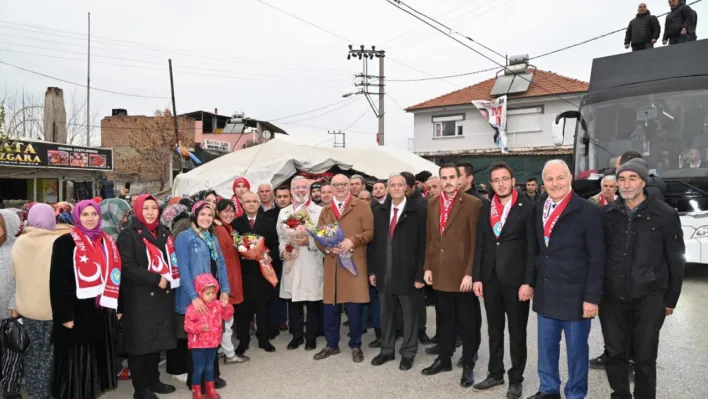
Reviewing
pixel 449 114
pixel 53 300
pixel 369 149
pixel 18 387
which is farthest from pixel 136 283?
pixel 449 114

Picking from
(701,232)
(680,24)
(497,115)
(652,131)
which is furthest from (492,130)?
(701,232)

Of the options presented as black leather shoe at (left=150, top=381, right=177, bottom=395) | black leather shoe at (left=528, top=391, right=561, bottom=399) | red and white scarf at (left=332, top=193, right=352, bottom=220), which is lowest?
black leather shoe at (left=150, top=381, right=177, bottom=395)

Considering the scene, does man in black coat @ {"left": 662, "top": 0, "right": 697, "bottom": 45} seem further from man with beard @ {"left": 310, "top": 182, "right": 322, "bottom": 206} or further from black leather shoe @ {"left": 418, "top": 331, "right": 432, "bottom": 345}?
black leather shoe @ {"left": 418, "top": 331, "right": 432, "bottom": 345}

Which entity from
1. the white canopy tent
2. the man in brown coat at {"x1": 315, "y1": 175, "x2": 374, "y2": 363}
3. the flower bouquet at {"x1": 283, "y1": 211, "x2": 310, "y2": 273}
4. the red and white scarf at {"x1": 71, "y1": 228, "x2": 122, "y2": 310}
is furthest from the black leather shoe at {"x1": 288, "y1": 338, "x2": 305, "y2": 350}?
the white canopy tent

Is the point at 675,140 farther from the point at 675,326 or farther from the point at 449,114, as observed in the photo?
the point at 449,114

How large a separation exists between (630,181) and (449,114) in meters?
26.0

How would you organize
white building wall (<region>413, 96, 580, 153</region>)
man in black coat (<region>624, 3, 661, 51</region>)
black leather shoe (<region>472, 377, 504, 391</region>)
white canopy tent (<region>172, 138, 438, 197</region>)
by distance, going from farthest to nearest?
white building wall (<region>413, 96, 580, 153</region>)
white canopy tent (<region>172, 138, 438, 197</region>)
man in black coat (<region>624, 3, 661, 51</region>)
black leather shoe (<region>472, 377, 504, 391</region>)

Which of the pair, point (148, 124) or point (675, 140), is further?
point (148, 124)

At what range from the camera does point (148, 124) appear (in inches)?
1423

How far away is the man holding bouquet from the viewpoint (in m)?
5.70

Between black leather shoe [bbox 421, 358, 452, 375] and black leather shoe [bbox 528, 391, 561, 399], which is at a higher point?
black leather shoe [bbox 528, 391, 561, 399]

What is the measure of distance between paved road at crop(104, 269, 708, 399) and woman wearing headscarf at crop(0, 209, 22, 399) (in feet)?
2.75

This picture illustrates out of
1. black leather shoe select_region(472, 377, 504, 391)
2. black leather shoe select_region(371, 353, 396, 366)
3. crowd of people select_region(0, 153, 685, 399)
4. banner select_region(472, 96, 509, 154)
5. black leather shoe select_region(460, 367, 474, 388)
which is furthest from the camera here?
banner select_region(472, 96, 509, 154)

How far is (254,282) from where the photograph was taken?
577 cm
